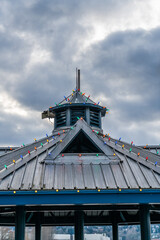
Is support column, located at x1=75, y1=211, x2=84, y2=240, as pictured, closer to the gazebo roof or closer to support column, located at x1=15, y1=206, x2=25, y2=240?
the gazebo roof

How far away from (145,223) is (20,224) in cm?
729

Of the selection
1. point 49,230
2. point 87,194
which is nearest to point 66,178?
point 87,194

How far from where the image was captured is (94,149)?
22.7m

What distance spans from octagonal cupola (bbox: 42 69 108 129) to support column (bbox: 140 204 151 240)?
483 inches

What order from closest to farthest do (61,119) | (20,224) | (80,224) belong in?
(20,224)
(80,224)
(61,119)

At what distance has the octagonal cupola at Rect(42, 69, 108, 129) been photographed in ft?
99.2

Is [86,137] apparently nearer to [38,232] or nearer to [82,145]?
[82,145]

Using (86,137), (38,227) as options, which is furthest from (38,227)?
(86,137)

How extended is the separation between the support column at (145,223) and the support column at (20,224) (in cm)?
699

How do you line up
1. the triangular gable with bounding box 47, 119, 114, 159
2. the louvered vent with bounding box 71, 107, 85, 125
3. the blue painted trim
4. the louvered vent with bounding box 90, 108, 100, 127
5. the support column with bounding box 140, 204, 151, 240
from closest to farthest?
1. the blue painted trim
2. the support column with bounding box 140, 204, 151, 240
3. the triangular gable with bounding box 47, 119, 114, 159
4. the louvered vent with bounding box 71, 107, 85, 125
5. the louvered vent with bounding box 90, 108, 100, 127

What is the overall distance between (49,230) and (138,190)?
617 ft

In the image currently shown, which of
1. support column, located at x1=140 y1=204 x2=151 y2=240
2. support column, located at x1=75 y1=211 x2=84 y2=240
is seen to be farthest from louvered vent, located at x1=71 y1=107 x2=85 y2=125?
support column, located at x1=140 y1=204 x2=151 y2=240

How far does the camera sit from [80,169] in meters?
19.3

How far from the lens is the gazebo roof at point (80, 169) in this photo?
1734 centimetres
